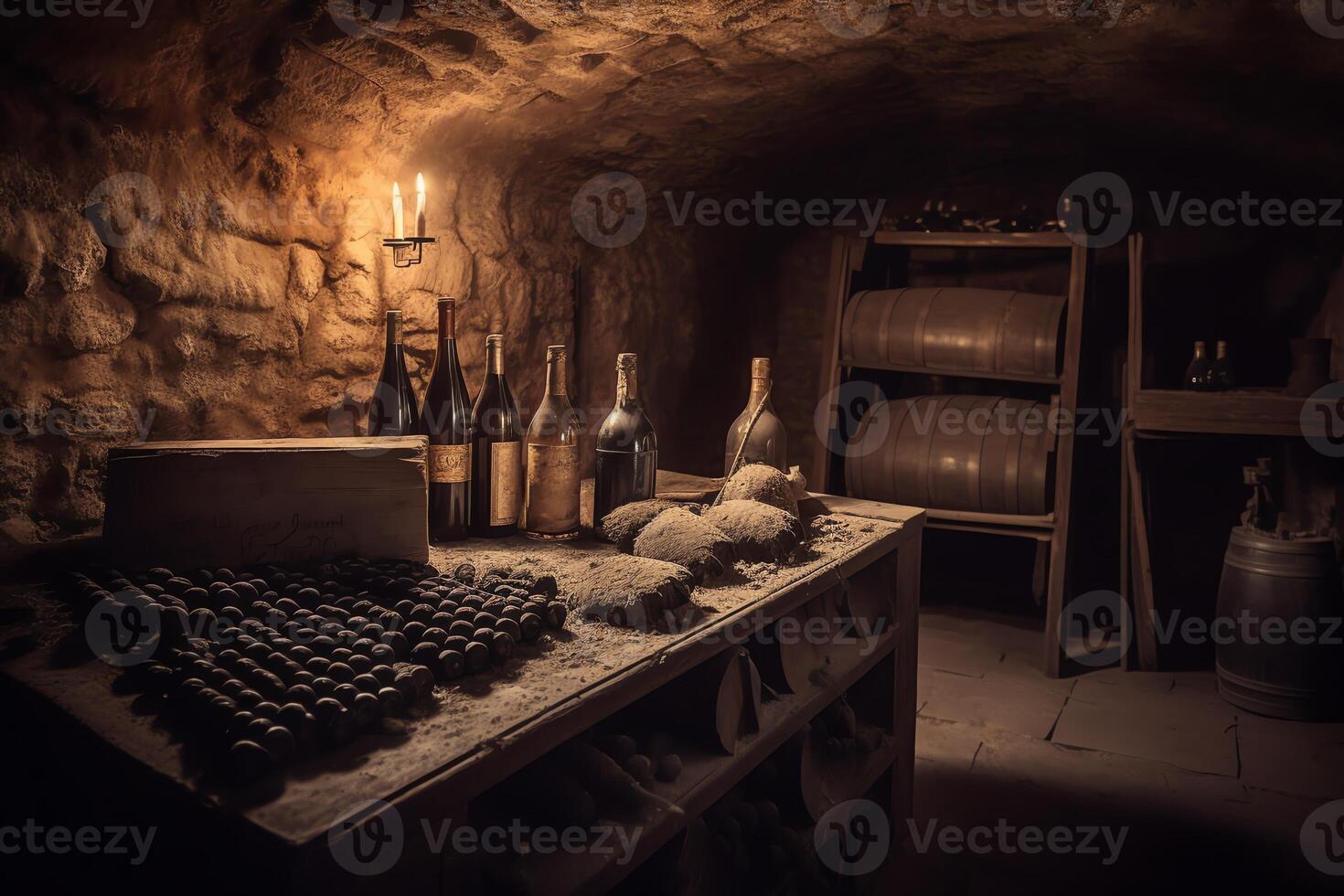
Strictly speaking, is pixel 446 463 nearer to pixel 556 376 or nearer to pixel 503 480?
pixel 503 480

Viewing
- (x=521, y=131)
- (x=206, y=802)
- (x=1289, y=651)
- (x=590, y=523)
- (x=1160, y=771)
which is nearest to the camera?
(x=206, y=802)

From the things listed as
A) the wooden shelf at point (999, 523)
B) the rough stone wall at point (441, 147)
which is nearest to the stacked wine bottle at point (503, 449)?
the rough stone wall at point (441, 147)

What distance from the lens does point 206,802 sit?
2.55 ft

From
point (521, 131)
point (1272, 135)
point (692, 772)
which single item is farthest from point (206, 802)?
point (1272, 135)

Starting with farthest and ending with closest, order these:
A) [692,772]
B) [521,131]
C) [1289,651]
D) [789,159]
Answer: [789,159], [1289,651], [521,131], [692,772]

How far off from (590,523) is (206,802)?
121 centimetres

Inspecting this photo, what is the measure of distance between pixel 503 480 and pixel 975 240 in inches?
98.6

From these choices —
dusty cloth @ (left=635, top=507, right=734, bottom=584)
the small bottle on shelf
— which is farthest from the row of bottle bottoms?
the small bottle on shelf

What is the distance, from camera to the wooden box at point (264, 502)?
1298 mm

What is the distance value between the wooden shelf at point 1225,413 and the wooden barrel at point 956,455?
36cm

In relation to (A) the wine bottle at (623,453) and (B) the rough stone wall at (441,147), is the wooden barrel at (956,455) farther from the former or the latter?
(A) the wine bottle at (623,453)

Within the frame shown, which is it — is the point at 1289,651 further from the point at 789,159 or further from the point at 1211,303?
the point at 789,159

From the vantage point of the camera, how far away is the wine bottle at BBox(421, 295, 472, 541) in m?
1.71

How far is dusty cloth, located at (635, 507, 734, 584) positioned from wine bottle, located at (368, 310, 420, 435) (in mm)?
613
